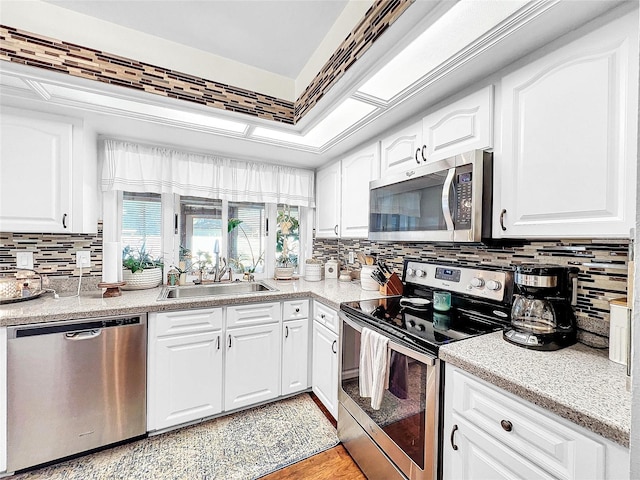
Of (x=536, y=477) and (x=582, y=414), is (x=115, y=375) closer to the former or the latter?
(x=536, y=477)

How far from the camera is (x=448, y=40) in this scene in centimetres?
115

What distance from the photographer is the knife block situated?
2027 mm

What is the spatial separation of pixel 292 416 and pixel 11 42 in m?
2.64

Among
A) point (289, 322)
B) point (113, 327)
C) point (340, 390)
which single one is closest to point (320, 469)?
point (340, 390)

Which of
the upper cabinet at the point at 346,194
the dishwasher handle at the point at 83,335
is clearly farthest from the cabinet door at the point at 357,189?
the dishwasher handle at the point at 83,335

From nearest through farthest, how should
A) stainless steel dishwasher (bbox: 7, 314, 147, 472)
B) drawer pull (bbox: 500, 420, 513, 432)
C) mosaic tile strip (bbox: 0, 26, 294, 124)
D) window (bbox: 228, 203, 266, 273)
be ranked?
drawer pull (bbox: 500, 420, 513, 432), mosaic tile strip (bbox: 0, 26, 294, 124), stainless steel dishwasher (bbox: 7, 314, 147, 472), window (bbox: 228, 203, 266, 273)

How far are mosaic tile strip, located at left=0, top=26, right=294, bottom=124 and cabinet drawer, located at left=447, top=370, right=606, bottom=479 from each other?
1.88m

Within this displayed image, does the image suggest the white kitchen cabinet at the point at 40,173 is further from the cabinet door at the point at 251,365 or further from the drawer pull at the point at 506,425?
the drawer pull at the point at 506,425

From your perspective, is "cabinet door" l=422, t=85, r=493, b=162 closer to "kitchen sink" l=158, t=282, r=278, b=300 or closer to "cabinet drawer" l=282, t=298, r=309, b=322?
"cabinet drawer" l=282, t=298, r=309, b=322

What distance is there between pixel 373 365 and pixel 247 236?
1.85 metres

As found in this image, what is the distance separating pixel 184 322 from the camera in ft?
6.00

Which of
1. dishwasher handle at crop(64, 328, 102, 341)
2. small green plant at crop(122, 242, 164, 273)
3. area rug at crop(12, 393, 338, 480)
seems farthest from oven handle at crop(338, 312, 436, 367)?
small green plant at crop(122, 242, 164, 273)

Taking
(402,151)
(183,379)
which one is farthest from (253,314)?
(402,151)

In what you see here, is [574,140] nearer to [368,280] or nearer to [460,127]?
[460,127]
